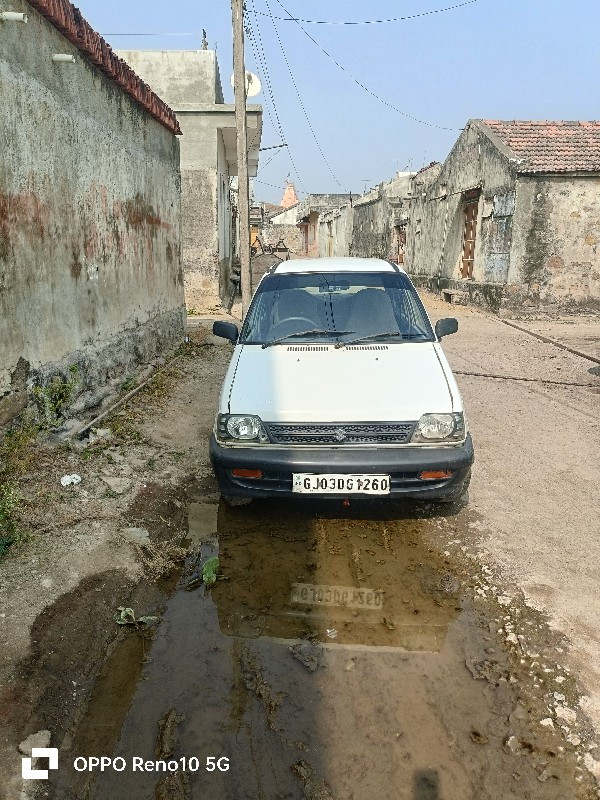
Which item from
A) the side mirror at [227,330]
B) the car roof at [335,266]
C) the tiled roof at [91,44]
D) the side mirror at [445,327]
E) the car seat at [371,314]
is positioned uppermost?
the tiled roof at [91,44]

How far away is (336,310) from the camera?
15.0ft

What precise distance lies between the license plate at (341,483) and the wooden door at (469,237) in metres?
15.1

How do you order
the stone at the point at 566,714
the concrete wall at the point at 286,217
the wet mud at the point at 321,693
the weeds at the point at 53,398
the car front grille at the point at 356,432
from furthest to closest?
the concrete wall at the point at 286,217, the weeds at the point at 53,398, the car front grille at the point at 356,432, the stone at the point at 566,714, the wet mud at the point at 321,693

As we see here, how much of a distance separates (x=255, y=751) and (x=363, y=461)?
1646 mm

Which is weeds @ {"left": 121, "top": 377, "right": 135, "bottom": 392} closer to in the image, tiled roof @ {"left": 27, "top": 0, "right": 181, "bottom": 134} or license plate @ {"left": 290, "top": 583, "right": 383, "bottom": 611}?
tiled roof @ {"left": 27, "top": 0, "right": 181, "bottom": 134}

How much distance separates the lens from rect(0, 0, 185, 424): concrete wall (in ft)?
13.4

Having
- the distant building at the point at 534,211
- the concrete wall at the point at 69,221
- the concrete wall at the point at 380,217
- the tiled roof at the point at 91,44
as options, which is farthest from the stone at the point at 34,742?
the concrete wall at the point at 380,217

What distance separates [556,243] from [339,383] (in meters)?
12.8

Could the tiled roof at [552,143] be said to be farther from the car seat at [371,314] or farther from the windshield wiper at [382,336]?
the windshield wiper at [382,336]

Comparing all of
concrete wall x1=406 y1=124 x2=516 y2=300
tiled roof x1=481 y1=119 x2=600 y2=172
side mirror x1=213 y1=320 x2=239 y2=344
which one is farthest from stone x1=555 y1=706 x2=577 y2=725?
tiled roof x1=481 y1=119 x2=600 y2=172

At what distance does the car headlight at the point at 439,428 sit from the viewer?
3.40 metres

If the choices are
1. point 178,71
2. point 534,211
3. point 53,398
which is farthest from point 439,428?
point 178,71

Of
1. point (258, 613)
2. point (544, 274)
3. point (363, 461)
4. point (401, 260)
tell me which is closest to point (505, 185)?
point (544, 274)

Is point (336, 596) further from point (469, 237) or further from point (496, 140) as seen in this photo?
point (469, 237)
